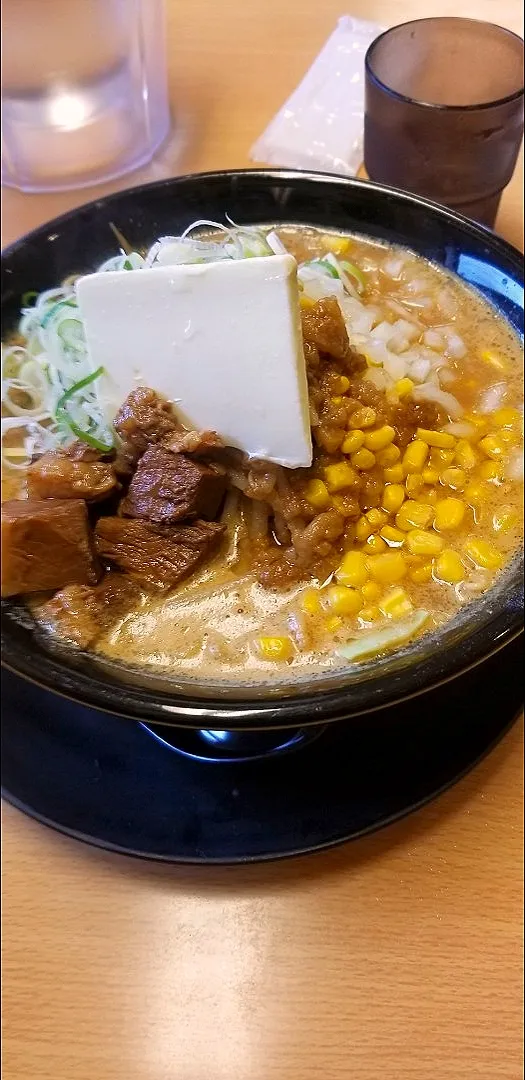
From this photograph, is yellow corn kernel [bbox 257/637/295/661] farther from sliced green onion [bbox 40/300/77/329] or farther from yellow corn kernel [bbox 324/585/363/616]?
sliced green onion [bbox 40/300/77/329]

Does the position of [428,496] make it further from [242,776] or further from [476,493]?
[242,776]

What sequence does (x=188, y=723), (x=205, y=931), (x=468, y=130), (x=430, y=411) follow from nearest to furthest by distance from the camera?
1. (x=188, y=723)
2. (x=205, y=931)
3. (x=430, y=411)
4. (x=468, y=130)

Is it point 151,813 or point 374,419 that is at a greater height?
point 374,419

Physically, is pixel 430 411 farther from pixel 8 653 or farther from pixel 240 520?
pixel 8 653

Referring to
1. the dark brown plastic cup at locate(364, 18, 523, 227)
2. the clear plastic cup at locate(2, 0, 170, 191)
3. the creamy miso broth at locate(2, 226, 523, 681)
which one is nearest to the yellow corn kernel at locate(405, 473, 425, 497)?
the creamy miso broth at locate(2, 226, 523, 681)

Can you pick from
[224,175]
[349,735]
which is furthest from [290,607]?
[224,175]
